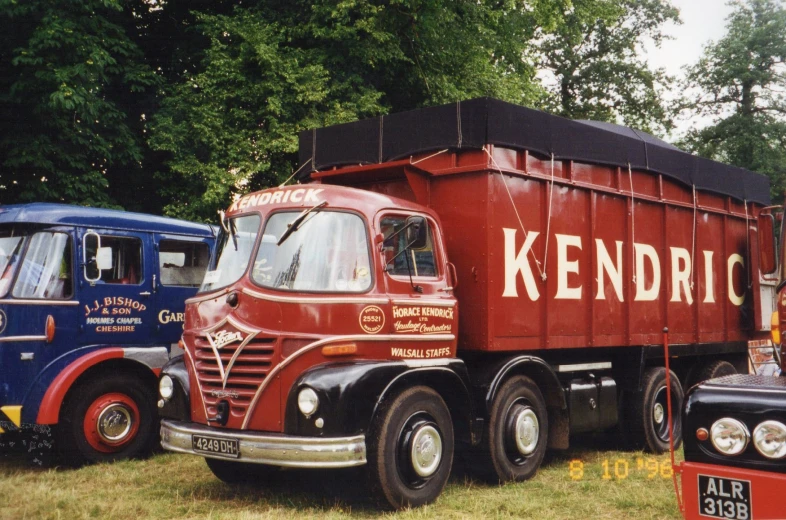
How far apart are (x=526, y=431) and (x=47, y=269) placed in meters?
5.25

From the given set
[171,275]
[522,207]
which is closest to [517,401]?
[522,207]

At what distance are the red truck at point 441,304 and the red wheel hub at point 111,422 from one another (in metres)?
1.88

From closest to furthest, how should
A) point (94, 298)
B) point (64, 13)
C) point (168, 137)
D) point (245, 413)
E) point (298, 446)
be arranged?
1. point (298, 446)
2. point (245, 413)
3. point (94, 298)
4. point (64, 13)
5. point (168, 137)

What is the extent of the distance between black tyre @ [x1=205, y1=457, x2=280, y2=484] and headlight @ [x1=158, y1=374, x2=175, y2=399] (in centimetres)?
88

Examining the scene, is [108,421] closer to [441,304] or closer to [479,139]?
[441,304]

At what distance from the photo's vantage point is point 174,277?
9.86 meters

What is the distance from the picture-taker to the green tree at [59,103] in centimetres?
1335

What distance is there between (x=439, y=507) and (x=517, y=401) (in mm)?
1602

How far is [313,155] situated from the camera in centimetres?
915

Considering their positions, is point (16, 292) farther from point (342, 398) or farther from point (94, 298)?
point (342, 398)

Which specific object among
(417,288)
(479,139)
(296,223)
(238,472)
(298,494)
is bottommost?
(298,494)

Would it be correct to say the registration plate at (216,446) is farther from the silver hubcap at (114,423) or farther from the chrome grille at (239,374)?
the silver hubcap at (114,423)

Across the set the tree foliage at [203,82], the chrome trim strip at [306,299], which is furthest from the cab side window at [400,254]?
the tree foliage at [203,82]
